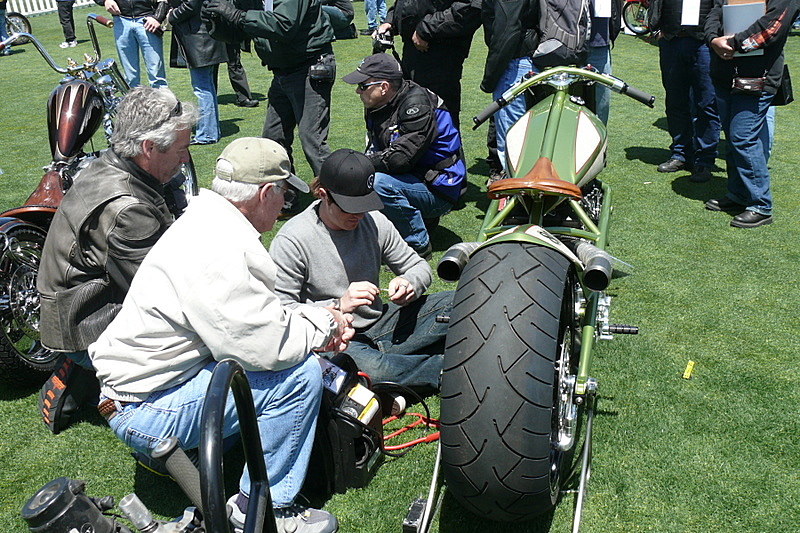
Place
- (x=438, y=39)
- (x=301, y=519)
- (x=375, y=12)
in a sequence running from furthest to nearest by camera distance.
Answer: (x=375, y=12), (x=438, y=39), (x=301, y=519)

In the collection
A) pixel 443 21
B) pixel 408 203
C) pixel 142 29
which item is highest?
pixel 443 21

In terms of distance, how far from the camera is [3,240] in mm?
3830

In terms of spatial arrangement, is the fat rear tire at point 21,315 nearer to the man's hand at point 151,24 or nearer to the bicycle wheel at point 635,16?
the man's hand at point 151,24

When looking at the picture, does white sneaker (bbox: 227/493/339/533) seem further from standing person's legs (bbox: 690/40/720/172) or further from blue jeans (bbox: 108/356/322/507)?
standing person's legs (bbox: 690/40/720/172)

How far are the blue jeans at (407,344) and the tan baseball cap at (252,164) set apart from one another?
1117mm

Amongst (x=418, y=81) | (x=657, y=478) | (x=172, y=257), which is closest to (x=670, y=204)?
(x=418, y=81)

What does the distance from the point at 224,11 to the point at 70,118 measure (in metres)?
2.54

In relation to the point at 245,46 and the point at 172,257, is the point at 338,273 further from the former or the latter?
the point at 245,46

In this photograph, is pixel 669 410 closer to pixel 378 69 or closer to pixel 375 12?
pixel 378 69

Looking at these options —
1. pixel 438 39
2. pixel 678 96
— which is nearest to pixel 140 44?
pixel 438 39

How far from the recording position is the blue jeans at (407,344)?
11.8 ft

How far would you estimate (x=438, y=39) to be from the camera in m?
6.45

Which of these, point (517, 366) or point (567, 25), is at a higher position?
point (567, 25)

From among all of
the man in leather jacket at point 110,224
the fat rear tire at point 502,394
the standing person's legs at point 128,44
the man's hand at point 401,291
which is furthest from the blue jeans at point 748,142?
the standing person's legs at point 128,44
